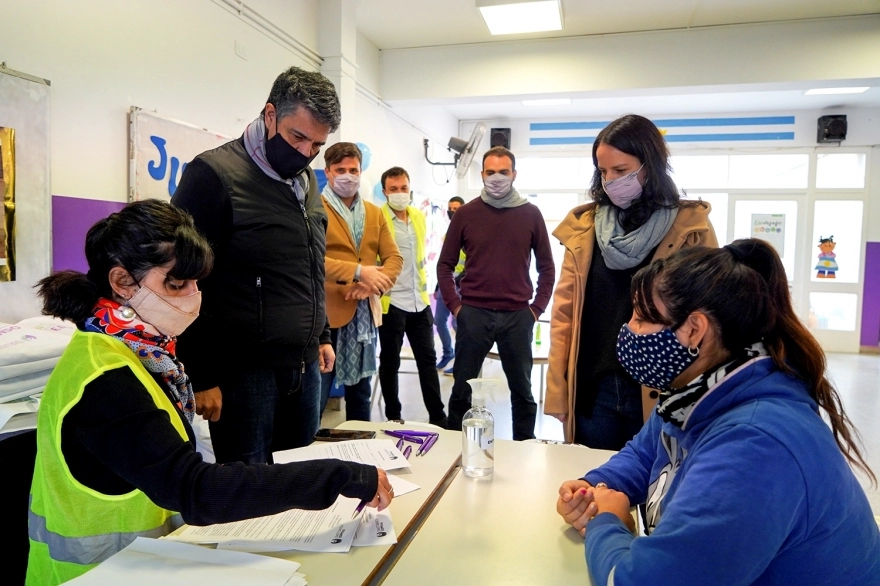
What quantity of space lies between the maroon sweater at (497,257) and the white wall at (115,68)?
1426mm

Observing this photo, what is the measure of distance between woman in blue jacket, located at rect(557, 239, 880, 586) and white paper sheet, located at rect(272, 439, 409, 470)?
40 cm

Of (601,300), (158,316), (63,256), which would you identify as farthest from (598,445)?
(63,256)

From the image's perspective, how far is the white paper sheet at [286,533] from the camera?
3.03ft

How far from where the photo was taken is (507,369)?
2789mm

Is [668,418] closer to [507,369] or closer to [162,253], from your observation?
[162,253]

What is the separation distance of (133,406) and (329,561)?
0.39m

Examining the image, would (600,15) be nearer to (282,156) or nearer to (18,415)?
(282,156)

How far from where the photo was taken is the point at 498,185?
276cm

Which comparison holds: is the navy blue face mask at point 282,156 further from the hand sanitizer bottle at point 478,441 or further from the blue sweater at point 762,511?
the blue sweater at point 762,511

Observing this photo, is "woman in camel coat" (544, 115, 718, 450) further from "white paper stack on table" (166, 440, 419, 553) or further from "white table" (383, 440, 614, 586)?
"white paper stack on table" (166, 440, 419, 553)

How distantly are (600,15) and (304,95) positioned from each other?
11.3 ft

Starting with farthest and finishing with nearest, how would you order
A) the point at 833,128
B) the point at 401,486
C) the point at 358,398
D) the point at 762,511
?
the point at 833,128
the point at 358,398
the point at 401,486
the point at 762,511

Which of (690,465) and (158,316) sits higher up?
(158,316)

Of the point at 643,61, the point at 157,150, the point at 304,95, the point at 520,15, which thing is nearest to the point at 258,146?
the point at 304,95
